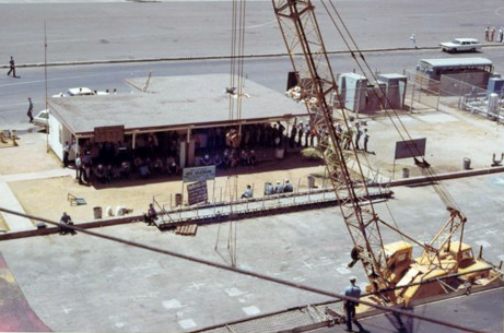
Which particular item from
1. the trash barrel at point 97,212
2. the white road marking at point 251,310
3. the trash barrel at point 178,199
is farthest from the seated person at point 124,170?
the white road marking at point 251,310

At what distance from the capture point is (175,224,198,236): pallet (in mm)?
39844

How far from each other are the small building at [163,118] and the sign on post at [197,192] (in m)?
7.10

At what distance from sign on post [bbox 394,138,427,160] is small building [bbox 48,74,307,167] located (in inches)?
251

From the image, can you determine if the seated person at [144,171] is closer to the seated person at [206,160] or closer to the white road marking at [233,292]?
the seated person at [206,160]

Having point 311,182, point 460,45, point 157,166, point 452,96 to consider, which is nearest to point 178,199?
point 157,166

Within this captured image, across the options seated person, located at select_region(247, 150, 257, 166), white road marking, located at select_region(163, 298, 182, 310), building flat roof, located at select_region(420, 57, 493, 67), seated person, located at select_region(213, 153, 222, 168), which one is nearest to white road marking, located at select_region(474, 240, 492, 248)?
seated person, located at select_region(247, 150, 257, 166)

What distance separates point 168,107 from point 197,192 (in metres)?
11.0

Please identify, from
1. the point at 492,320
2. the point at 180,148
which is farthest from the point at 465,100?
the point at 492,320

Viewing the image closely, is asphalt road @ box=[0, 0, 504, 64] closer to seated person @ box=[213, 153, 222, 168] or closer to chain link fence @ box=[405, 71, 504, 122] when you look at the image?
chain link fence @ box=[405, 71, 504, 122]

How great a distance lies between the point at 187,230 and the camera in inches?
1576

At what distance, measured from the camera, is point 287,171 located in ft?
166

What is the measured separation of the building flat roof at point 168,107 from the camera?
48.2 metres

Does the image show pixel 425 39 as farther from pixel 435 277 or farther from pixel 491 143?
pixel 435 277

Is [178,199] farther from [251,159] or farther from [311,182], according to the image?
[251,159]
